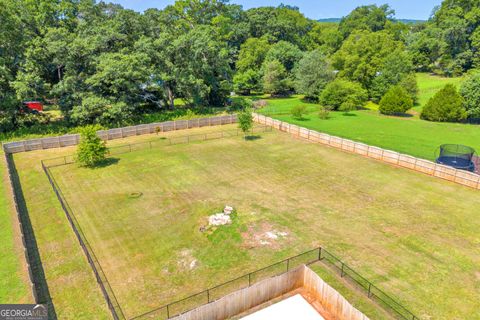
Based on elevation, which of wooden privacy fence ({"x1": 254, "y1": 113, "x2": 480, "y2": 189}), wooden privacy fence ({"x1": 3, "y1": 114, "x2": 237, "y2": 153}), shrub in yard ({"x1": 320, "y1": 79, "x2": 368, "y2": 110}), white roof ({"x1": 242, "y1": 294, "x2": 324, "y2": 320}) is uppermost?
shrub in yard ({"x1": 320, "y1": 79, "x2": 368, "y2": 110})

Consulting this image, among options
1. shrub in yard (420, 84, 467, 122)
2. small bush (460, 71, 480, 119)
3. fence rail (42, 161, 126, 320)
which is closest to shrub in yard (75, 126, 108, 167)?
fence rail (42, 161, 126, 320)

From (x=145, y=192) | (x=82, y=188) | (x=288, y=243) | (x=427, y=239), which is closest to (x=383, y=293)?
(x=288, y=243)

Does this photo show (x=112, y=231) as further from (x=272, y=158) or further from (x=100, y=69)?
(x=100, y=69)

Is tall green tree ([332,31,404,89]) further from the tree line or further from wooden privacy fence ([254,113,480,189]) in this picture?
wooden privacy fence ([254,113,480,189])

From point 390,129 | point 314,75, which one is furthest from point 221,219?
point 314,75

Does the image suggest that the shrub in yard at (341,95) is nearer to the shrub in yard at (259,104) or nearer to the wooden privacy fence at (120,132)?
the shrub in yard at (259,104)
